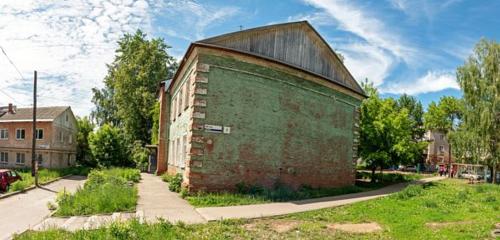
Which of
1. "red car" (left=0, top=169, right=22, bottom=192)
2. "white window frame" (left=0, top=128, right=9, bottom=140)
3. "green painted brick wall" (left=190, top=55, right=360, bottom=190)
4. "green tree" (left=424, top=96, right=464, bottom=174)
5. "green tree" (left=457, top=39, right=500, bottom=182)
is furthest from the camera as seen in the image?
"green tree" (left=424, top=96, right=464, bottom=174)

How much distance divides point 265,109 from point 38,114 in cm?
3963

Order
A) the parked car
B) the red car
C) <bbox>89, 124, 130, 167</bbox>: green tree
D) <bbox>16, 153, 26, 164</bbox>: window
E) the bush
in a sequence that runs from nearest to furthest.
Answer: the red car < the parked car < the bush < <bbox>16, 153, 26, 164</bbox>: window < <bbox>89, 124, 130, 167</bbox>: green tree

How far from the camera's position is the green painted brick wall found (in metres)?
15.6

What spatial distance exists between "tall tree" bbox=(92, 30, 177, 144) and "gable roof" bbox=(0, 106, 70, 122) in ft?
23.7

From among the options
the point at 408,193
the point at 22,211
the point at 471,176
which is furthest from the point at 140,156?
the point at 471,176

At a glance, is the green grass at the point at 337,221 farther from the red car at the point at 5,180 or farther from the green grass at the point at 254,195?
the red car at the point at 5,180

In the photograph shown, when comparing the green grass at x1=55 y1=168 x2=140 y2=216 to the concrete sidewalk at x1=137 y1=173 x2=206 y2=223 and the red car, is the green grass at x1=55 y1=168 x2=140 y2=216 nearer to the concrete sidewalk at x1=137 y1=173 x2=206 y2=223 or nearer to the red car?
the concrete sidewalk at x1=137 y1=173 x2=206 y2=223

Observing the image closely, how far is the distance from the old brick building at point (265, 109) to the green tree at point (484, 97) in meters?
19.5

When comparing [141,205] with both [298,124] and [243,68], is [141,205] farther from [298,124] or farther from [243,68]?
[298,124]

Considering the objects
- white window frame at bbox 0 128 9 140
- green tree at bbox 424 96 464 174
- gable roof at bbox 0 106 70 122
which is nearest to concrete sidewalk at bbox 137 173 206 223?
gable roof at bbox 0 106 70 122

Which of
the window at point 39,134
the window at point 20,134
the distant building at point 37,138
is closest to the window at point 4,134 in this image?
the distant building at point 37,138

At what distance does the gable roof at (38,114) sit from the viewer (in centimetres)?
4588

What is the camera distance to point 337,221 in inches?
423

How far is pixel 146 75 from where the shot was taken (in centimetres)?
4625
